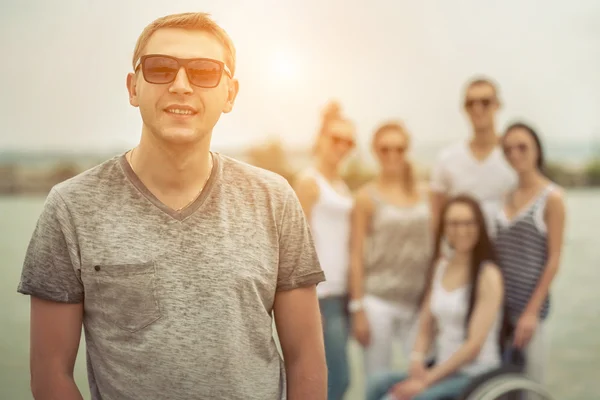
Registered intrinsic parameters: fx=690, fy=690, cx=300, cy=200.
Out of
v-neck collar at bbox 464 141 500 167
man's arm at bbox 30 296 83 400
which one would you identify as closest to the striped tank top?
v-neck collar at bbox 464 141 500 167

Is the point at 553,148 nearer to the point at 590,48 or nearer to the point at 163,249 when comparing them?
the point at 590,48

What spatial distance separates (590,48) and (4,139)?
3251 mm

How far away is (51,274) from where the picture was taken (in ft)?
2.97

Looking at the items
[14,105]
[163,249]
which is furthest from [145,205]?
[14,105]

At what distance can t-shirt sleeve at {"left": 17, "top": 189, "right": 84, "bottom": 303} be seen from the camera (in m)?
0.90

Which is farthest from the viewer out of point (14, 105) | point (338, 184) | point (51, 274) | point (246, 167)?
point (14, 105)

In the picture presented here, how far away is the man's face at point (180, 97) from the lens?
36.7 inches

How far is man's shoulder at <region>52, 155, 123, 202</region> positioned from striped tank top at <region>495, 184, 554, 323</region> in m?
1.68

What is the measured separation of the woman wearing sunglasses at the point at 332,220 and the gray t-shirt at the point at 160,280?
138 cm

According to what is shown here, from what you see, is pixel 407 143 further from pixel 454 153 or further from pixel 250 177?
pixel 250 177

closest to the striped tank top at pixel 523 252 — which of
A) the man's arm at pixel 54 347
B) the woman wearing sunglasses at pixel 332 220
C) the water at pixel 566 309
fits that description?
the woman wearing sunglasses at pixel 332 220

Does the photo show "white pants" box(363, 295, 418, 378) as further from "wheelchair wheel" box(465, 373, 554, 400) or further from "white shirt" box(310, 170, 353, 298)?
"wheelchair wheel" box(465, 373, 554, 400)

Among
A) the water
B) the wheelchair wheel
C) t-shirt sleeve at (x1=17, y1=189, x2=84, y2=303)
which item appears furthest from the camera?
the water

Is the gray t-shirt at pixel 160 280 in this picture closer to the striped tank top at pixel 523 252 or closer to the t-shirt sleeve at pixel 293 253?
the t-shirt sleeve at pixel 293 253
